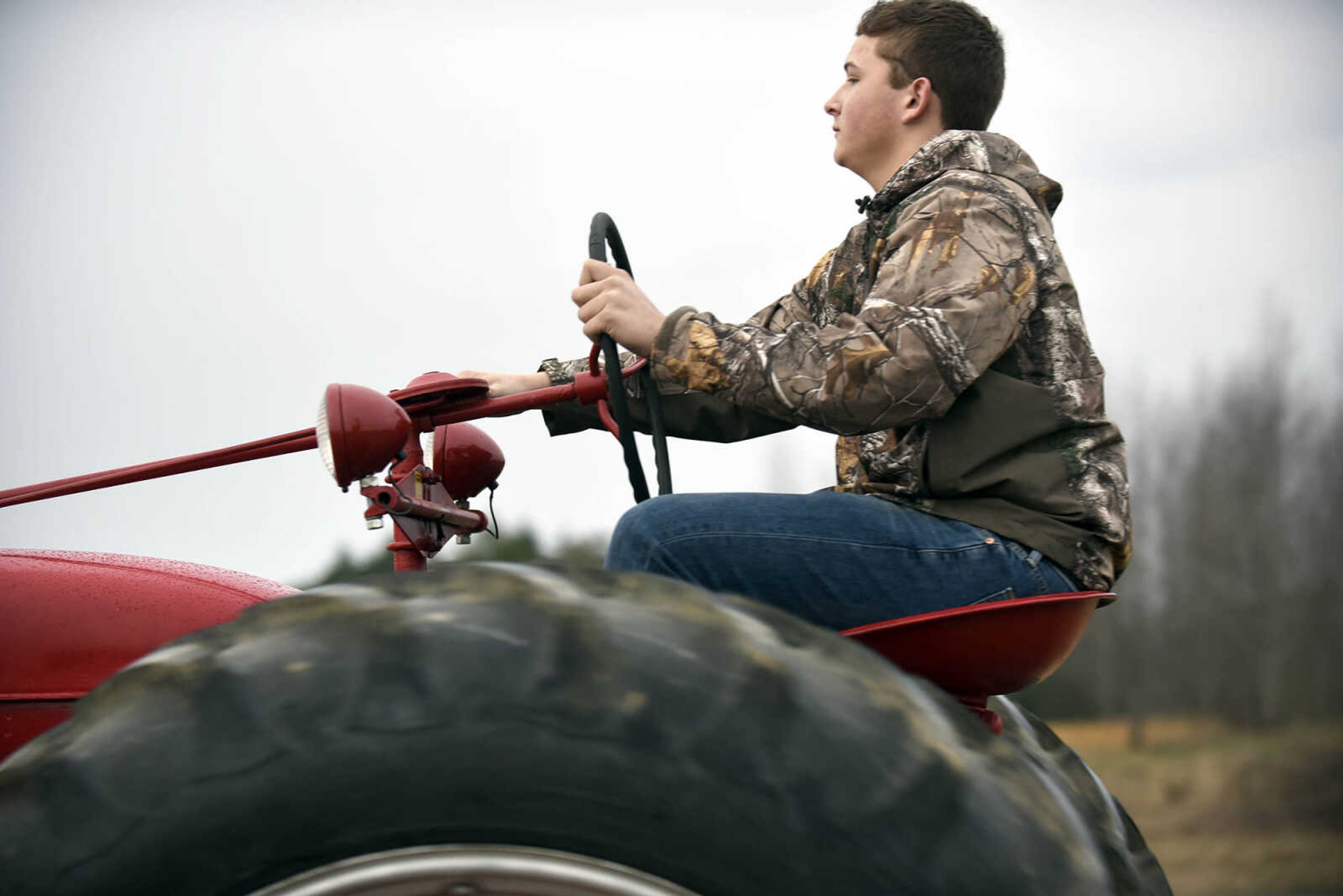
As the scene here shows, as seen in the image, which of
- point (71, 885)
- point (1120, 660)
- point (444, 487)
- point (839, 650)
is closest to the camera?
point (71, 885)

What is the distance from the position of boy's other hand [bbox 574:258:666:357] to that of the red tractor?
2.58ft

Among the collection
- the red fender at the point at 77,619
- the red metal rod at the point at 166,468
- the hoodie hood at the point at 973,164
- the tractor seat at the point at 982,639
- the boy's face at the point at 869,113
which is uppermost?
the boy's face at the point at 869,113

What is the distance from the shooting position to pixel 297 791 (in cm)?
97

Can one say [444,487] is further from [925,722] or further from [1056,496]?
[925,722]

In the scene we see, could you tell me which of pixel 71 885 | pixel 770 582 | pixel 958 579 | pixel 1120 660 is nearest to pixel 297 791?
pixel 71 885

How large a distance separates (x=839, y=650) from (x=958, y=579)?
579mm

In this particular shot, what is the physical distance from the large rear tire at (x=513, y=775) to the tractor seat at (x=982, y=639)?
43 cm

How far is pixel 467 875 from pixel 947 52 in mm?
1721

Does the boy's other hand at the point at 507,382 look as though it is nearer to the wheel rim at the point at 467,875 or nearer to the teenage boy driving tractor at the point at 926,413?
the teenage boy driving tractor at the point at 926,413

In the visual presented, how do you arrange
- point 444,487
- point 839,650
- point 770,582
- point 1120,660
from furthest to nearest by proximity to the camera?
point 1120,660, point 444,487, point 770,582, point 839,650

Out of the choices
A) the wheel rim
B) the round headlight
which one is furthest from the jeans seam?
the wheel rim

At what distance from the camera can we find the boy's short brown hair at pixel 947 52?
7.03 feet

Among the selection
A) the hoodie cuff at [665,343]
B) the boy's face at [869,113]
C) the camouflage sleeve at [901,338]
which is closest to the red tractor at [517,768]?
the camouflage sleeve at [901,338]

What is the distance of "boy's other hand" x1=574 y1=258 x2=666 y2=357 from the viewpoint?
1.81 meters
